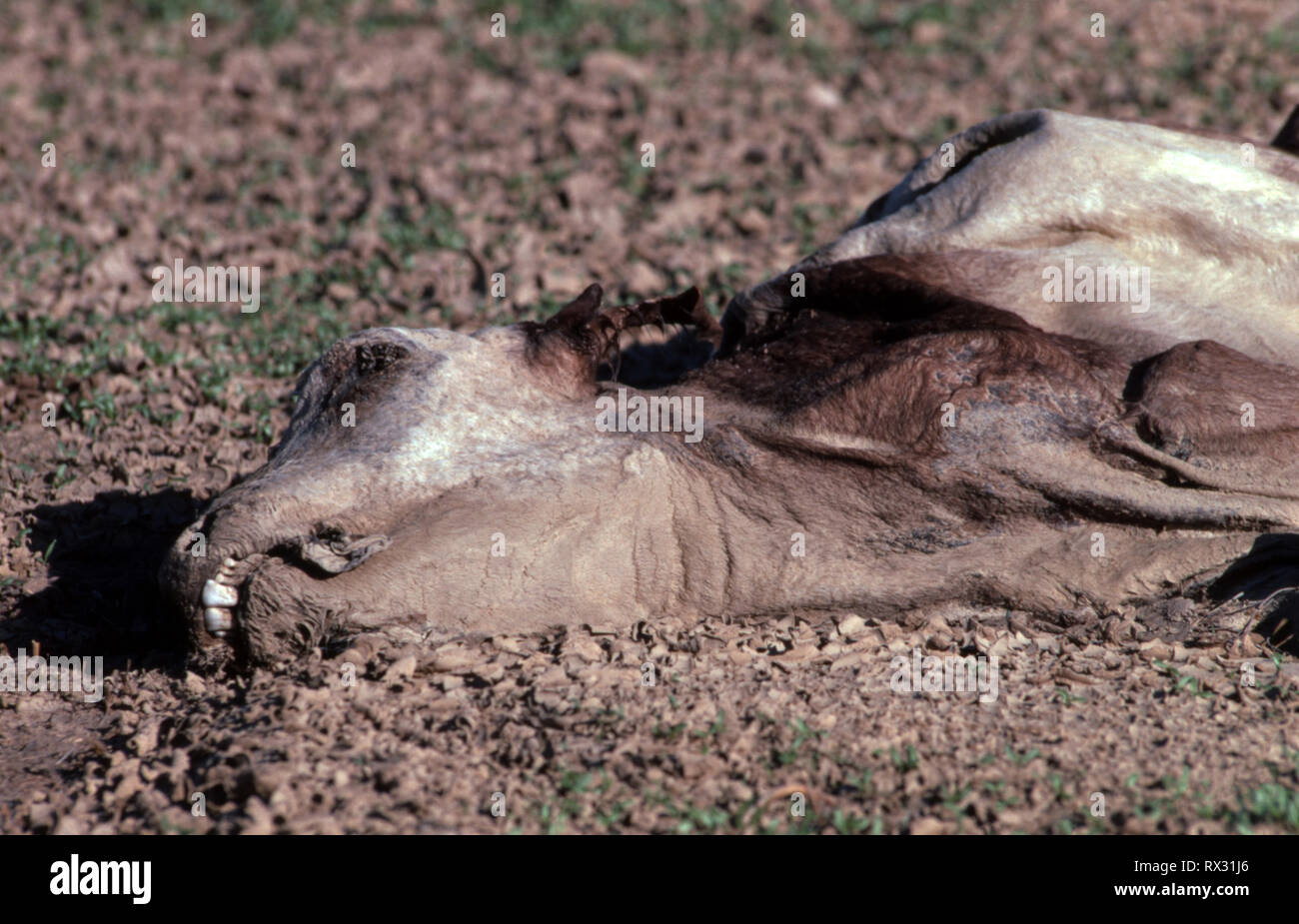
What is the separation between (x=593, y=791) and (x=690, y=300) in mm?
1878

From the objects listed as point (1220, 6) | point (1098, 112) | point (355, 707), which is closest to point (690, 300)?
point (355, 707)

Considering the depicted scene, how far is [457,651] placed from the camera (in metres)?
3.56

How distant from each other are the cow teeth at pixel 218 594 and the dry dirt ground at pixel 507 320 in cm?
23

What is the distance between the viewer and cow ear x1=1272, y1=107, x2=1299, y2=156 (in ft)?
15.6

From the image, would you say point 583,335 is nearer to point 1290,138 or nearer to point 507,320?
point 507,320

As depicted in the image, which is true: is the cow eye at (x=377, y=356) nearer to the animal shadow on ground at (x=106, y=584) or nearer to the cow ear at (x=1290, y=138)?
the animal shadow on ground at (x=106, y=584)

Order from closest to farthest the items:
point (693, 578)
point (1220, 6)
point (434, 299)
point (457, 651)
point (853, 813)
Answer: point (853, 813) < point (457, 651) < point (693, 578) < point (434, 299) < point (1220, 6)

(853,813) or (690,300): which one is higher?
(690,300)

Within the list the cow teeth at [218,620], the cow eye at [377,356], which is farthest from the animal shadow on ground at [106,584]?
the cow eye at [377,356]

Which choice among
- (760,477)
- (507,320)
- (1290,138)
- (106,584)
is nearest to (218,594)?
(106,584)

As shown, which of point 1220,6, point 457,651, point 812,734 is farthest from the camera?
point 1220,6

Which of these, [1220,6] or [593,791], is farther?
[1220,6]

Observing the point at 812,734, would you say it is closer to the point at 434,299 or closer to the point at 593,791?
the point at 593,791

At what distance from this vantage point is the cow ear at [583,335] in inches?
161
